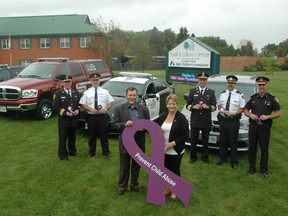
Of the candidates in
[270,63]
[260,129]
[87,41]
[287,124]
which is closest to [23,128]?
[260,129]

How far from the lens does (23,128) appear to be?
354 inches

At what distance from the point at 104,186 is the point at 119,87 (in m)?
4.25

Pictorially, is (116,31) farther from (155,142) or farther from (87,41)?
(155,142)

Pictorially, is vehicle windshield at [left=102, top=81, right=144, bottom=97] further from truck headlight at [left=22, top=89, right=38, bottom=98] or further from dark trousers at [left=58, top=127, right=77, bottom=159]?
dark trousers at [left=58, top=127, right=77, bottom=159]

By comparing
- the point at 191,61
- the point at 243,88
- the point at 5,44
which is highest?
the point at 5,44

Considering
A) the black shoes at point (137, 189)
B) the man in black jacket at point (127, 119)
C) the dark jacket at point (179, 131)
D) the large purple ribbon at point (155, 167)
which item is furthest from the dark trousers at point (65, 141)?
the dark jacket at point (179, 131)

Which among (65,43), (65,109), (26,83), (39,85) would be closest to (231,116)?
(65,109)

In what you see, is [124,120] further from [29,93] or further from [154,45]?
[154,45]

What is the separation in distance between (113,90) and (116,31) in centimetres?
2905

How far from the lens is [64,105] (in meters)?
6.08

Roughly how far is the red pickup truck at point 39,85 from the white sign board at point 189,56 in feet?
19.6

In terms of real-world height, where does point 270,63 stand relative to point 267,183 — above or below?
above

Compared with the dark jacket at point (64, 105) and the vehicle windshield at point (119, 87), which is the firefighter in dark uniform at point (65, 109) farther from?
the vehicle windshield at point (119, 87)

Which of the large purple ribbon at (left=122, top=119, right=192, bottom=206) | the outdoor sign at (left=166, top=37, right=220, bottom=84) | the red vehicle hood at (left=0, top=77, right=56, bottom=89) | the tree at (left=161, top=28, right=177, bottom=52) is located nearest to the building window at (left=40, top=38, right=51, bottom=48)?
the outdoor sign at (left=166, top=37, right=220, bottom=84)
